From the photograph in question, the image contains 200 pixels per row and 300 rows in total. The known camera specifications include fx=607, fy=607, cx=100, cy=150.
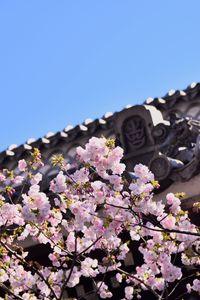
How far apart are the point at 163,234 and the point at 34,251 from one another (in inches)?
140

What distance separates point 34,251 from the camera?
31.6ft

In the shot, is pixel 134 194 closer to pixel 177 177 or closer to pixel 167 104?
pixel 177 177

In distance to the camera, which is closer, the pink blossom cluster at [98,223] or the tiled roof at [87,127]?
the pink blossom cluster at [98,223]

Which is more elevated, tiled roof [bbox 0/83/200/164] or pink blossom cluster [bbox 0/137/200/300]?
tiled roof [bbox 0/83/200/164]

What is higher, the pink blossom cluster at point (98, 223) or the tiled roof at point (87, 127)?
the tiled roof at point (87, 127)

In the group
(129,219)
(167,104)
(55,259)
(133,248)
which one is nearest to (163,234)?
(129,219)

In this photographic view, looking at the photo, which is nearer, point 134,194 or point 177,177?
point 134,194

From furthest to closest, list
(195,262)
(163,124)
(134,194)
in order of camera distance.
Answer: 1. (163,124)
2. (195,262)
3. (134,194)

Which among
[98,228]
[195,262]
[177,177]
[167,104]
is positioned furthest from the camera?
[167,104]

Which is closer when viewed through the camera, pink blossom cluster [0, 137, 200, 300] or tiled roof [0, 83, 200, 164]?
pink blossom cluster [0, 137, 200, 300]

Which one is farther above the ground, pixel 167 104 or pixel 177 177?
→ pixel 167 104

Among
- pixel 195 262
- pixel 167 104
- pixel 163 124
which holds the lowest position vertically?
pixel 195 262

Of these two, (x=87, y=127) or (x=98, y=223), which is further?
(x=87, y=127)

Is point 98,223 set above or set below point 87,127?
below
